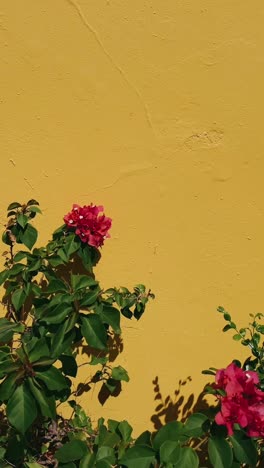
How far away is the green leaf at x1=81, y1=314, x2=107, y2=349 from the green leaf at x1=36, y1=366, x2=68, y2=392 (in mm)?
110

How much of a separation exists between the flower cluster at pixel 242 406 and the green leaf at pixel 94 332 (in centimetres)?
31

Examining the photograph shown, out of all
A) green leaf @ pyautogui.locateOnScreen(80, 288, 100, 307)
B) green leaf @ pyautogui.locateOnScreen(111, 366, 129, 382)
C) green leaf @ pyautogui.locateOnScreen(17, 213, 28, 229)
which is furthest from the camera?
green leaf @ pyautogui.locateOnScreen(111, 366, 129, 382)

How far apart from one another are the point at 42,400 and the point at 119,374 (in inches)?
18.2

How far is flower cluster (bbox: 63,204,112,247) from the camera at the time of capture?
1.36m

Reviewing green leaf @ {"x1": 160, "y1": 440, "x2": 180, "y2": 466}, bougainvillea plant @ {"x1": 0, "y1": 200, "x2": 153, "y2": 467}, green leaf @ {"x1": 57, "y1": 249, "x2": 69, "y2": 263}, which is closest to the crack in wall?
bougainvillea plant @ {"x1": 0, "y1": 200, "x2": 153, "y2": 467}

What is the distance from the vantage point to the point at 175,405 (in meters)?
1.66

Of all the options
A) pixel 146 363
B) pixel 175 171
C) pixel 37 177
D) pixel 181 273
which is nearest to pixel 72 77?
pixel 37 177

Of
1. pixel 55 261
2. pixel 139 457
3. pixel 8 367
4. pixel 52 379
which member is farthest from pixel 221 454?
pixel 55 261

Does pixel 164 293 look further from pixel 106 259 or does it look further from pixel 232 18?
pixel 232 18

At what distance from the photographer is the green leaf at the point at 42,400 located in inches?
43.8

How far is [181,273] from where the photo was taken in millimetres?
1564

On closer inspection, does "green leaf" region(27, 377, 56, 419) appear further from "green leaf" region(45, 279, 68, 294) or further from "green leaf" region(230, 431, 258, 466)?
"green leaf" region(230, 431, 258, 466)

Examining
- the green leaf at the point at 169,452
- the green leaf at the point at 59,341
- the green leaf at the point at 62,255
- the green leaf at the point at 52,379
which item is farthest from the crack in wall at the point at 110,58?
the green leaf at the point at 169,452

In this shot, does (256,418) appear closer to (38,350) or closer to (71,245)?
(38,350)
